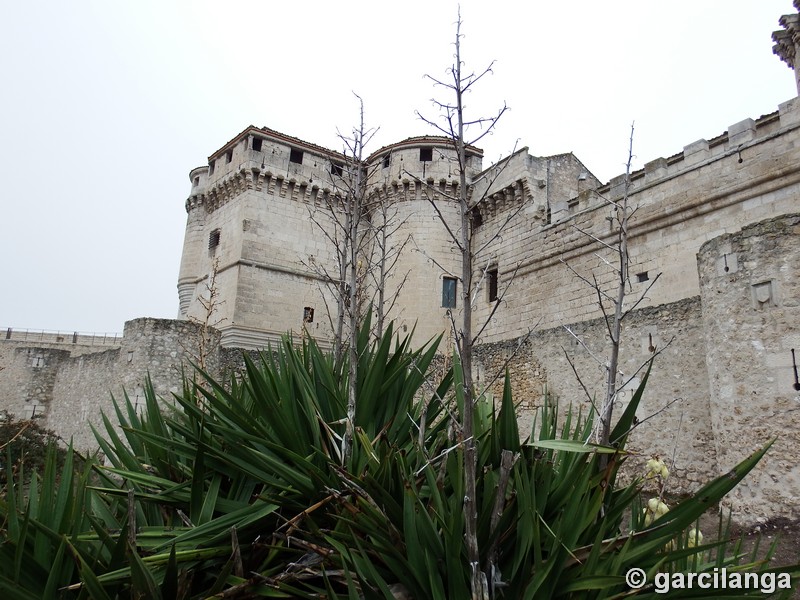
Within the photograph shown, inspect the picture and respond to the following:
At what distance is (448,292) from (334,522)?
18.1 m

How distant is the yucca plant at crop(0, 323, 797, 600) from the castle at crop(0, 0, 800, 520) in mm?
484

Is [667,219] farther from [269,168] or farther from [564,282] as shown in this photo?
[269,168]

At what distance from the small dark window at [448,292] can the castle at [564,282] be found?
5 centimetres

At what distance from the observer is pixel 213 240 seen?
2198 centimetres

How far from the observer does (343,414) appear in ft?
10.3

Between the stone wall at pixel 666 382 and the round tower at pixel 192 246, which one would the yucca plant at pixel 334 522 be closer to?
the stone wall at pixel 666 382

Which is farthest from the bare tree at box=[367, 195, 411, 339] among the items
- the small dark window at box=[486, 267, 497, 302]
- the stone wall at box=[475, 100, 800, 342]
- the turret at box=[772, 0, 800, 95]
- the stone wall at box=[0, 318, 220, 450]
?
the turret at box=[772, 0, 800, 95]

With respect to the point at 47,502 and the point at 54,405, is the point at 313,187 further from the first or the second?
the point at 47,502

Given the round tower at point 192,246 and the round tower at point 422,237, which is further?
the round tower at point 192,246

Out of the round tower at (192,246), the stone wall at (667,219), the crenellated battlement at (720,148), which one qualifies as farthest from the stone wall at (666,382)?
the round tower at (192,246)

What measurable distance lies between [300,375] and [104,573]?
1264 millimetres

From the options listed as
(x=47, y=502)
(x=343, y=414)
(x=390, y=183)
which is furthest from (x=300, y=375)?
(x=390, y=183)

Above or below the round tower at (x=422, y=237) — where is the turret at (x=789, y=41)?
above

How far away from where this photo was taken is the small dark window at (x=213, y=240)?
71.6 feet
